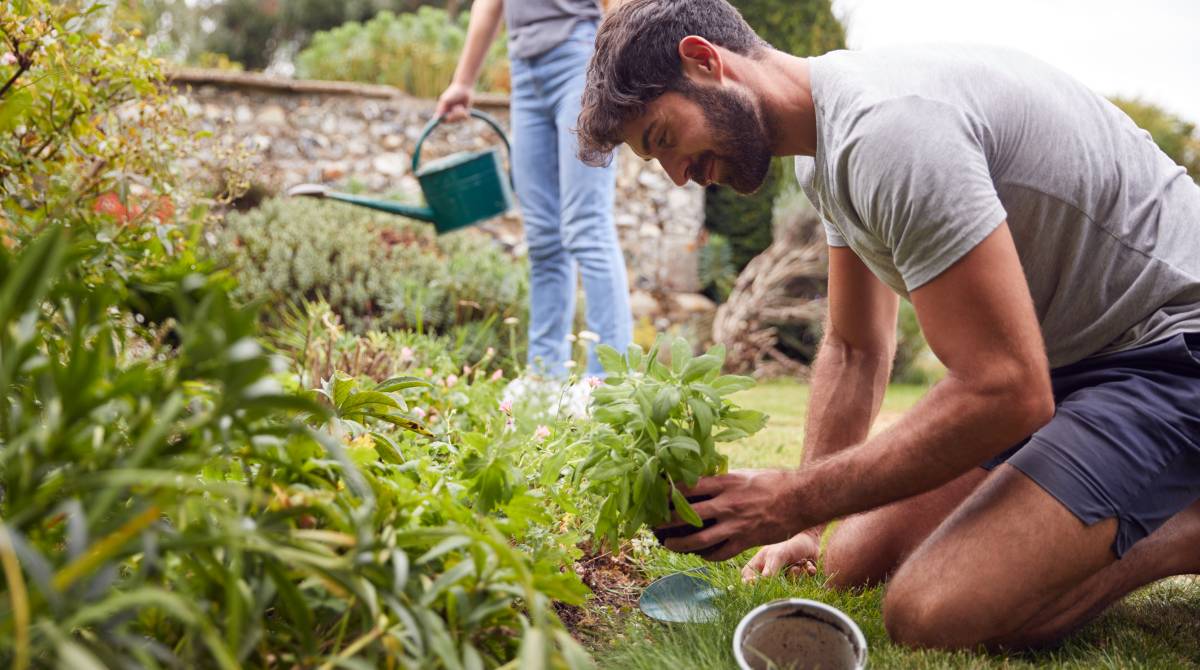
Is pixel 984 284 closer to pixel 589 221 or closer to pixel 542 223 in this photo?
pixel 589 221

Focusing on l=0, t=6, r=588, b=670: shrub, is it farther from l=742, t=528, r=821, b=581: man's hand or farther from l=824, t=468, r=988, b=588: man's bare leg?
l=824, t=468, r=988, b=588: man's bare leg

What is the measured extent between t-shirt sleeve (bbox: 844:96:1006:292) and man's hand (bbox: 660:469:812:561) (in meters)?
0.42

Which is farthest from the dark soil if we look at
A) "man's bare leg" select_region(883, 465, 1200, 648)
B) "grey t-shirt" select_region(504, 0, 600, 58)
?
"grey t-shirt" select_region(504, 0, 600, 58)

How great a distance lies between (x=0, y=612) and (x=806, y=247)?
5.62 metres

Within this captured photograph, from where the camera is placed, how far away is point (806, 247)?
5996mm

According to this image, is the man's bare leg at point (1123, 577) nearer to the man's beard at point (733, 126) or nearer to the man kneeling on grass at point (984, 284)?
the man kneeling on grass at point (984, 284)

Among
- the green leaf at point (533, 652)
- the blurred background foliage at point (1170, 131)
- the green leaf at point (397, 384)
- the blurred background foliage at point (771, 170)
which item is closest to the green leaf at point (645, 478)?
the green leaf at point (397, 384)

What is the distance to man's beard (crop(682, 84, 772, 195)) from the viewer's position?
5.78 ft

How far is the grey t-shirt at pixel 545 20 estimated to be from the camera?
11.0 feet

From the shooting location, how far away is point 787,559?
2.06 meters

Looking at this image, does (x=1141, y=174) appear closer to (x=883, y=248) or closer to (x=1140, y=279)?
(x=1140, y=279)

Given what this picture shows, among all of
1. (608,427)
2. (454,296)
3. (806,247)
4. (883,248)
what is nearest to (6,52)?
(608,427)

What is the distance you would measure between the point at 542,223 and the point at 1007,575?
91.1 inches

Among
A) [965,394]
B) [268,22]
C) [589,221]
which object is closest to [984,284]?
[965,394]
